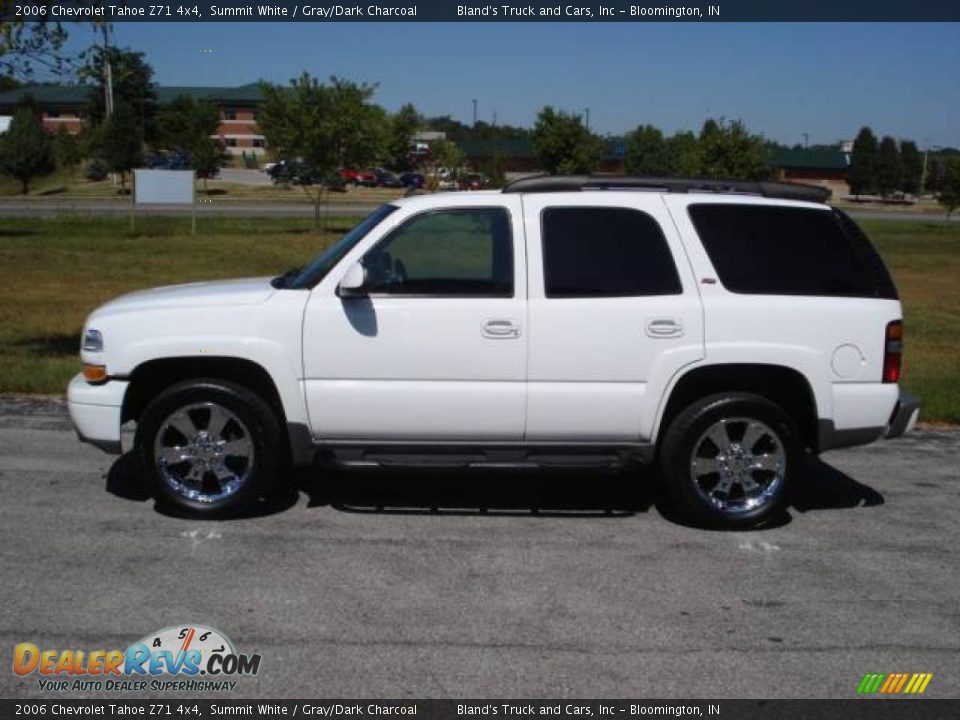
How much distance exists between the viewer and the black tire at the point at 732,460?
609 centimetres

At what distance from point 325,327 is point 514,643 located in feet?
7.14

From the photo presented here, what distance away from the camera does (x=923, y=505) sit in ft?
22.4

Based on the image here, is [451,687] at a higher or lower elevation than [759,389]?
lower

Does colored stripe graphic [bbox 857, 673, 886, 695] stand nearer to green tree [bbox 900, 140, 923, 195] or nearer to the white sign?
the white sign

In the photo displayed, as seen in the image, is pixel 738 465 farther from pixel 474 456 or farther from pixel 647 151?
pixel 647 151

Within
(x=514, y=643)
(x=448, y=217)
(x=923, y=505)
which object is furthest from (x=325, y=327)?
(x=923, y=505)

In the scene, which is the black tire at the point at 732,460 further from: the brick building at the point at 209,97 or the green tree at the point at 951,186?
the brick building at the point at 209,97

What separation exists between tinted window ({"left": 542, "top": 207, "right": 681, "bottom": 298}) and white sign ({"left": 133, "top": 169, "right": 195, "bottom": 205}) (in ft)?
88.7

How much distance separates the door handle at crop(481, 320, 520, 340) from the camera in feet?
19.5

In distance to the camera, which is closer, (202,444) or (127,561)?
(127,561)

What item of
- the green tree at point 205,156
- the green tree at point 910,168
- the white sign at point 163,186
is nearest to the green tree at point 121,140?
the green tree at point 205,156
